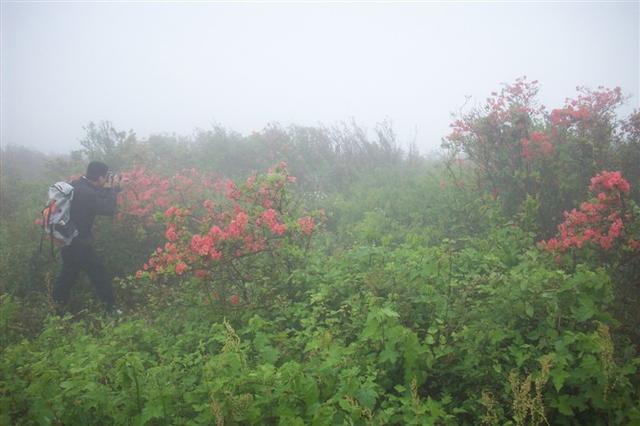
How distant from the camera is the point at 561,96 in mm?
28797

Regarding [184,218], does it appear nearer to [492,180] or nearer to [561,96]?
[492,180]

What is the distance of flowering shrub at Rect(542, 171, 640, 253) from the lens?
3.73 meters

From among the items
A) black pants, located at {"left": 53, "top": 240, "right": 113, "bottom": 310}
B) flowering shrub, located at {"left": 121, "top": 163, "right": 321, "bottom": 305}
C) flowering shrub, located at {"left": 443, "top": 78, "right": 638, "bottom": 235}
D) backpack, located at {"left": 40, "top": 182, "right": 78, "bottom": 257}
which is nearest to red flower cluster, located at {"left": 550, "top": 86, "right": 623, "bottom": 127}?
flowering shrub, located at {"left": 443, "top": 78, "right": 638, "bottom": 235}

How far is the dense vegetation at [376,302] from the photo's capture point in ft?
8.61

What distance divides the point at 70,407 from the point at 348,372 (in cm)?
201

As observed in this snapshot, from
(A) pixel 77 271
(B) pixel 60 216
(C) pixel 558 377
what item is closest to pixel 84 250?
(A) pixel 77 271

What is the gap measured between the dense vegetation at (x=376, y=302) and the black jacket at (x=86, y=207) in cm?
87

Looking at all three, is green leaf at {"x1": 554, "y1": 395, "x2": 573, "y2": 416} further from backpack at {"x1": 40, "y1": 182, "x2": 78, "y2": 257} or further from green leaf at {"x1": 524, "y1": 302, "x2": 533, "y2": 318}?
backpack at {"x1": 40, "y1": 182, "x2": 78, "y2": 257}

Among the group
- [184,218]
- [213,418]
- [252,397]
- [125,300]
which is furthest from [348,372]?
[125,300]

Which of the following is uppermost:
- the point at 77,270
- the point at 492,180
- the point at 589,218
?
the point at 492,180

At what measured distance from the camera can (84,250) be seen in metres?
5.79

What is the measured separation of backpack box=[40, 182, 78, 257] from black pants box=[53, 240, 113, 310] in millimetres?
Result: 154

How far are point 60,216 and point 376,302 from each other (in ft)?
15.9

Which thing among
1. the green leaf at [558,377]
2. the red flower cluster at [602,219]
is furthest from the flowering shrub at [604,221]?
the green leaf at [558,377]
